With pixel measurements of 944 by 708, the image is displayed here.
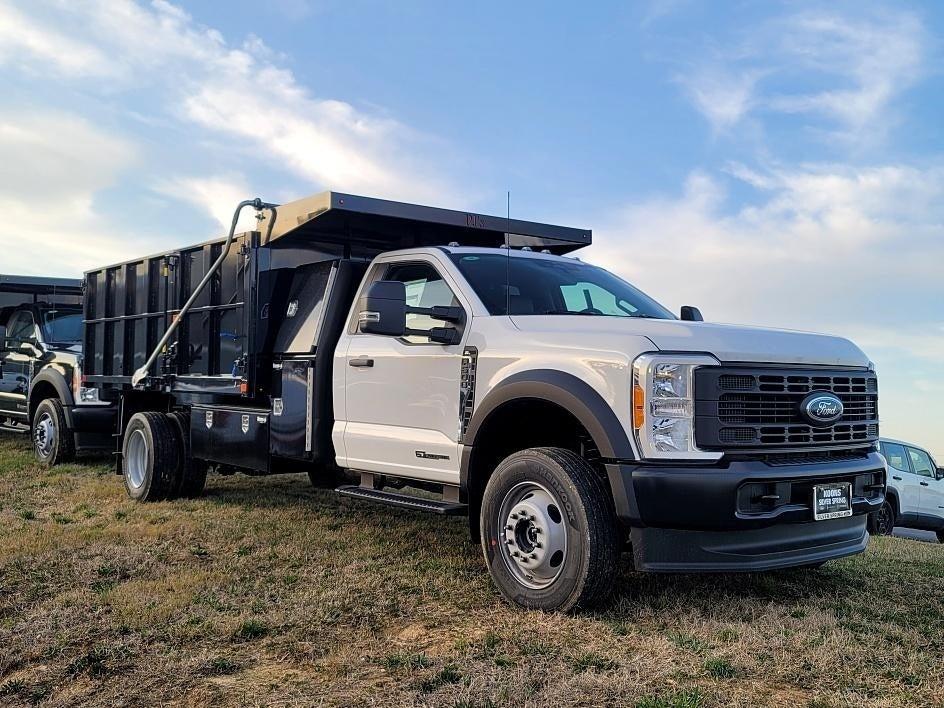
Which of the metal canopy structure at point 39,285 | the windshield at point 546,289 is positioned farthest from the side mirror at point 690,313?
the metal canopy structure at point 39,285

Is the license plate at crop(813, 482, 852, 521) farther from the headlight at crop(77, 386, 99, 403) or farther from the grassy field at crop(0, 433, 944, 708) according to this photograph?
the headlight at crop(77, 386, 99, 403)

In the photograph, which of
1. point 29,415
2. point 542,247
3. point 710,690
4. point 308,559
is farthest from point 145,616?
point 29,415

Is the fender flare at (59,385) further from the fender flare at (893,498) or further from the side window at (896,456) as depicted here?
the side window at (896,456)

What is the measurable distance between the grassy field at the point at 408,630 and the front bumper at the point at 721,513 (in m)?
0.32

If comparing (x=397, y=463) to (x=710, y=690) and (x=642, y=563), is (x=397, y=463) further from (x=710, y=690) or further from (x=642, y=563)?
(x=710, y=690)

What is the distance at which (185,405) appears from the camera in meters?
8.29

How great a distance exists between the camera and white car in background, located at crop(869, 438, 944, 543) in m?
13.4

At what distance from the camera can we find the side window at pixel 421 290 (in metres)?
5.69

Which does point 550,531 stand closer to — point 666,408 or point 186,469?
point 666,408

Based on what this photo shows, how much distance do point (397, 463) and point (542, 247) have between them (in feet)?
8.98

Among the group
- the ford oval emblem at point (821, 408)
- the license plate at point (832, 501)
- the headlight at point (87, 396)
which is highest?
the ford oval emblem at point (821, 408)

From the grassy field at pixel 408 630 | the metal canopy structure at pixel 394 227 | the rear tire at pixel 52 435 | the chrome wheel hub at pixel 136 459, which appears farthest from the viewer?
the rear tire at pixel 52 435

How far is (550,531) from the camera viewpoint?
4.50 metres

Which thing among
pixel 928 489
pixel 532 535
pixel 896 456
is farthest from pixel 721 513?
pixel 928 489
